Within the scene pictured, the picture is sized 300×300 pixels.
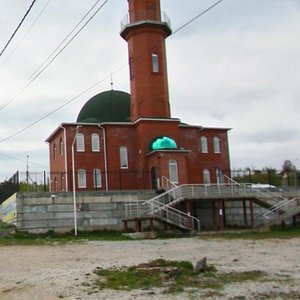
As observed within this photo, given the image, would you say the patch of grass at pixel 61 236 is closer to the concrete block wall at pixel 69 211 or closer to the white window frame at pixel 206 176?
the concrete block wall at pixel 69 211

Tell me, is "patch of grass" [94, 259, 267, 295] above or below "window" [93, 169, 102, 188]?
below

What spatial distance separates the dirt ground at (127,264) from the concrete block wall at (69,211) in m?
7.22

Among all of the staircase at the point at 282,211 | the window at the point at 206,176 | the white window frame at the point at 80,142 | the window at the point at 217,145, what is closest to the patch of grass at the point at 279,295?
the staircase at the point at 282,211

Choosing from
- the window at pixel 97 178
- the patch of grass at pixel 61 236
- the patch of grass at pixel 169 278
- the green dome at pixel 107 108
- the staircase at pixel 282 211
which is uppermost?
the green dome at pixel 107 108

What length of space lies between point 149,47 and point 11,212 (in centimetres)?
1657

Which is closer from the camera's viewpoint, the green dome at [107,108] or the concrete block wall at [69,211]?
the concrete block wall at [69,211]

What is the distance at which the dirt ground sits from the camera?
10406 mm

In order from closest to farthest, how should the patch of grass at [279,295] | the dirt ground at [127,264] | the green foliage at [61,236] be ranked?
the patch of grass at [279,295] → the dirt ground at [127,264] → the green foliage at [61,236]

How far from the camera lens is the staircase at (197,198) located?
29.8m

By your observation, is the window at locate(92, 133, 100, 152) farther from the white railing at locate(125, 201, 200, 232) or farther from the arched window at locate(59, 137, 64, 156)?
the white railing at locate(125, 201, 200, 232)

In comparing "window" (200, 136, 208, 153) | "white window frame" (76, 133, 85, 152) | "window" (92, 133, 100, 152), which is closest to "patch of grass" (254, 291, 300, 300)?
"white window frame" (76, 133, 85, 152)

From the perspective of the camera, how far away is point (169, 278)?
1174 centimetres

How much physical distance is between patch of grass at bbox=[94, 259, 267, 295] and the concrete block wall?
57.5ft

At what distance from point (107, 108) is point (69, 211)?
1452 cm
